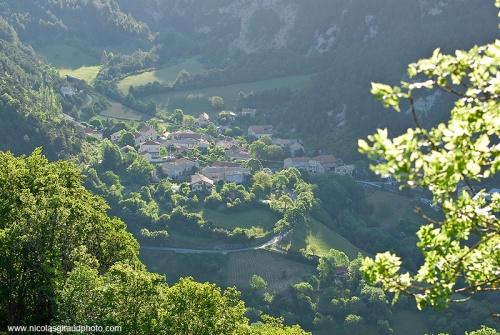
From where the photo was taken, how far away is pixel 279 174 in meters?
85.6

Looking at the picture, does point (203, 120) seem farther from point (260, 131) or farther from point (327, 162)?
point (327, 162)

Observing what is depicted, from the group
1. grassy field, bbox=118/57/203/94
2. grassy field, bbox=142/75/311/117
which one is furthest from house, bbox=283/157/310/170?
grassy field, bbox=118/57/203/94

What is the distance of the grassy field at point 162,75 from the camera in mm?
128725

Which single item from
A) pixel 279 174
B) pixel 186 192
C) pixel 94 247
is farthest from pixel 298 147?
pixel 94 247

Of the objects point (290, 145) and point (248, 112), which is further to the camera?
point (248, 112)

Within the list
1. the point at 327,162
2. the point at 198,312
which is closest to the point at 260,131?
the point at 327,162

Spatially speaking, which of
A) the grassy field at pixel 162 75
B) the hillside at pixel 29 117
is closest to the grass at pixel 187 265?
the hillside at pixel 29 117

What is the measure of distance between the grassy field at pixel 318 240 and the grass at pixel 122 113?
48.4m

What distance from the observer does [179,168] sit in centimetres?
8706

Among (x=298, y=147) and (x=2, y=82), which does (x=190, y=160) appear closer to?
(x=298, y=147)

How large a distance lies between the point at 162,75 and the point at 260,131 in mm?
35074

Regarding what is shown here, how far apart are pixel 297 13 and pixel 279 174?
7585 centimetres

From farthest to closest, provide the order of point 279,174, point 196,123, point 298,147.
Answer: point 196,123
point 298,147
point 279,174

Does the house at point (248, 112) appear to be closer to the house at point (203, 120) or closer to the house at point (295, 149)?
the house at point (203, 120)
